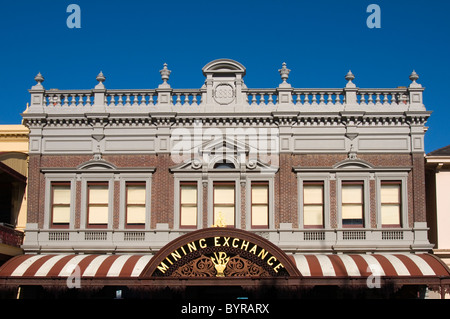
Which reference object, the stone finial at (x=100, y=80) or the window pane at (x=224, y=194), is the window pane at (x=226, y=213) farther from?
the stone finial at (x=100, y=80)

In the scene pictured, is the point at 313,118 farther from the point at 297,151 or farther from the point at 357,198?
the point at 357,198

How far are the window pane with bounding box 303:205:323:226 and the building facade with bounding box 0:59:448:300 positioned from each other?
75mm

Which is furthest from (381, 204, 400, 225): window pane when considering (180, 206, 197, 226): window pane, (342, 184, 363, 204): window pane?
(180, 206, 197, 226): window pane

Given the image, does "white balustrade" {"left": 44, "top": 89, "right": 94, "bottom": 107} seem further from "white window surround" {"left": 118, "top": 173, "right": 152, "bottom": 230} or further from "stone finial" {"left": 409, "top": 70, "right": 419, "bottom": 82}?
"stone finial" {"left": 409, "top": 70, "right": 419, "bottom": 82}

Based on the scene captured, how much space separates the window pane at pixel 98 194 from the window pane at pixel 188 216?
300 centimetres

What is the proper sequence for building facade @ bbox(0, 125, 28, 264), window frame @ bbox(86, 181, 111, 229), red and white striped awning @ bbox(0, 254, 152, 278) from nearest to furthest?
red and white striped awning @ bbox(0, 254, 152, 278), building facade @ bbox(0, 125, 28, 264), window frame @ bbox(86, 181, 111, 229)

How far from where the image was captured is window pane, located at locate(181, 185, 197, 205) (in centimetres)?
2742

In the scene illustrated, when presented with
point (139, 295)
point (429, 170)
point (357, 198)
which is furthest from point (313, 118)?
point (139, 295)

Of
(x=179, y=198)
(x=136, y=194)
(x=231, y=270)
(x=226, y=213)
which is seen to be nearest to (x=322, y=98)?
(x=226, y=213)

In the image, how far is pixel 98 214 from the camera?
1083 inches

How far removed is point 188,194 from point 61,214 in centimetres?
494

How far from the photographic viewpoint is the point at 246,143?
1084 inches

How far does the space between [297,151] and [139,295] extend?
8.02 meters
